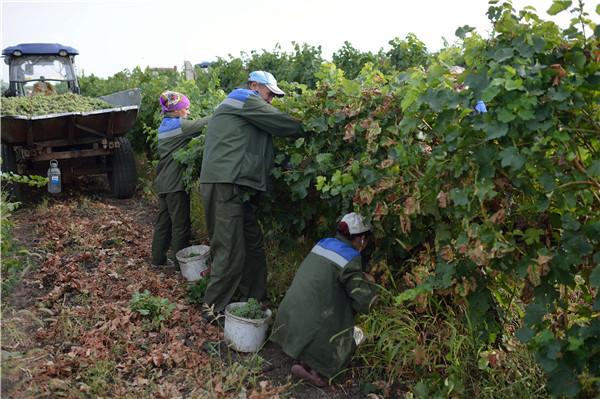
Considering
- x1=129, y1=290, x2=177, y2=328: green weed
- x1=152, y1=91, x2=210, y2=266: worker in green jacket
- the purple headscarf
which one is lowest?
x1=129, y1=290, x2=177, y2=328: green weed

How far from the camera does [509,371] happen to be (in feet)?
10.6

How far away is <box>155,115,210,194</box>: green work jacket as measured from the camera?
218 inches

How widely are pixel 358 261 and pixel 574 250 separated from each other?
57.1 inches

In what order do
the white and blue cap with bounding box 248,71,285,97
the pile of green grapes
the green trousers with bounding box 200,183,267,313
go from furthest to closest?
1. the pile of green grapes
2. the white and blue cap with bounding box 248,71,285,97
3. the green trousers with bounding box 200,183,267,313

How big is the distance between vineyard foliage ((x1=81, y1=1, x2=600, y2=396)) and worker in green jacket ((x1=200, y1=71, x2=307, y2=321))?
1.56 ft

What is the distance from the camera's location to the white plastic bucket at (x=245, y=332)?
396 centimetres

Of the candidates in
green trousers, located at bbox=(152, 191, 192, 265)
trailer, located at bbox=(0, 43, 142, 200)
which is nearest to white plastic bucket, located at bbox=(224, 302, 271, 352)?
green trousers, located at bbox=(152, 191, 192, 265)

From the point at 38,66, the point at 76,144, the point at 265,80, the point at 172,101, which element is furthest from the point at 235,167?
the point at 38,66

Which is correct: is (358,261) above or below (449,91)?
below

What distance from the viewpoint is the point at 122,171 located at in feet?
27.4

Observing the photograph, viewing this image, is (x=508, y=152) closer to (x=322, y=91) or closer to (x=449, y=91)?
(x=449, y=91)

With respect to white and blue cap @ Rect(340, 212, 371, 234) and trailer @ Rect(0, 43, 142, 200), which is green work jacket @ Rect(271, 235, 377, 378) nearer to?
white and blue cap @ Rect(340, 212, 371, 234)

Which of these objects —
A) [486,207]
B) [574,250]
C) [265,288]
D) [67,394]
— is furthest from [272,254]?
[574,250]

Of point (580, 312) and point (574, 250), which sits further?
point (580, 312)
